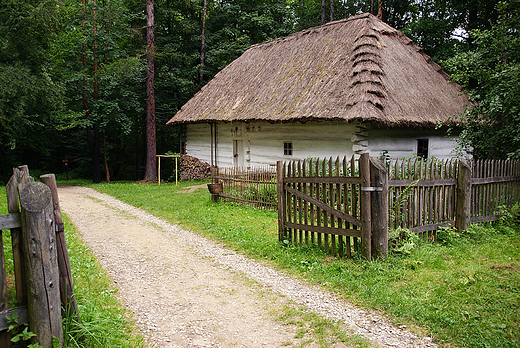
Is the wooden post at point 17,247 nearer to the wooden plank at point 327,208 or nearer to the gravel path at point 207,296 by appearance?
the gravel path at point 207,296

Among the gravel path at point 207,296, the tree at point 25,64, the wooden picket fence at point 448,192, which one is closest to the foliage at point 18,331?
the gravel path at point 207,296

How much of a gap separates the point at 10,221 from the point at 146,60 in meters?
18.8

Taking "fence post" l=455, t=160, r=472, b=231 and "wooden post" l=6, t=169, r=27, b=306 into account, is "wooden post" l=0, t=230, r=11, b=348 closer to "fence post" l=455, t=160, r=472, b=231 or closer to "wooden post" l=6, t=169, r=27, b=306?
"wooden post" l=6, t=169, r=27, b=306

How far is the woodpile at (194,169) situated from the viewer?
792 inches

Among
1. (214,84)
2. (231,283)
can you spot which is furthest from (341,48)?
(231,283)

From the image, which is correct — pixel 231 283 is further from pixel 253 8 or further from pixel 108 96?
pixel 253 8

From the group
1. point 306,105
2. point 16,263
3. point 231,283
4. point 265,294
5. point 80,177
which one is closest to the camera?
point 16,263

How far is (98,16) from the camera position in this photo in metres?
19.8

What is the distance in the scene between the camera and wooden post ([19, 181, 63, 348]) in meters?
2.95

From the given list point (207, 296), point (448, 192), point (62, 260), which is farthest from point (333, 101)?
point (62, 260)

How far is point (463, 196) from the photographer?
6953 mm

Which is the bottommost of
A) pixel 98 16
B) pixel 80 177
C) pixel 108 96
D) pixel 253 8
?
pixel 80 177

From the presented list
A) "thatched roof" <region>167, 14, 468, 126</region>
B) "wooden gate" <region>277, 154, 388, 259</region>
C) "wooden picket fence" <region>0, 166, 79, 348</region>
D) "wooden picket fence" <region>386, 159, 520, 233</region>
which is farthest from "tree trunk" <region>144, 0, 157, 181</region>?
"wooden picket fence" <region>0, 166, 79, 348</region>

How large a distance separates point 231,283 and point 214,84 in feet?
53.1
